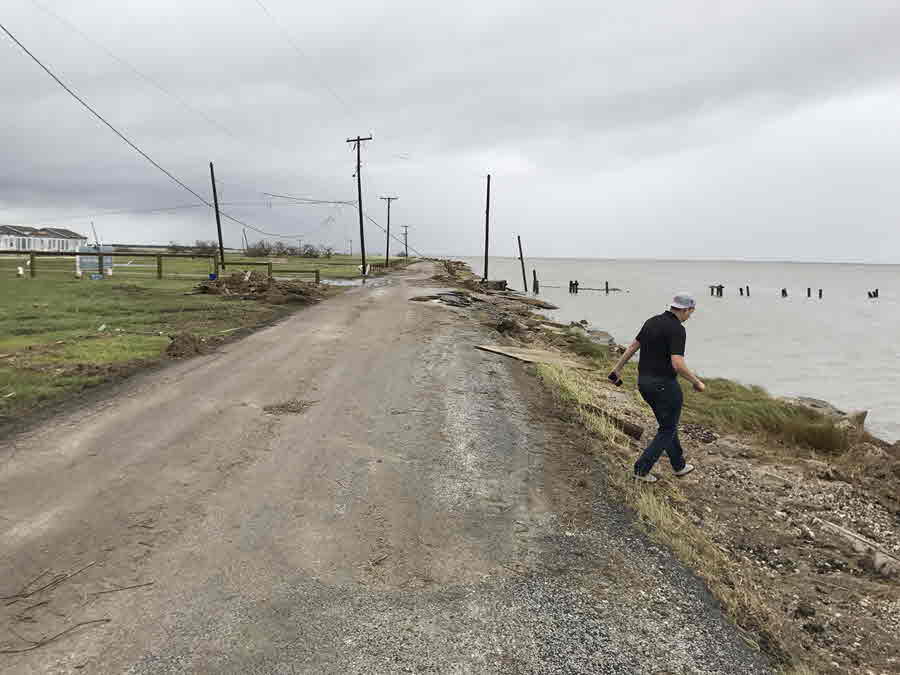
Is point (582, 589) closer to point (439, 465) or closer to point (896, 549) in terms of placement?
point (439, 465)

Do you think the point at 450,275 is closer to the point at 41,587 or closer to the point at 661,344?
the point at 661,344

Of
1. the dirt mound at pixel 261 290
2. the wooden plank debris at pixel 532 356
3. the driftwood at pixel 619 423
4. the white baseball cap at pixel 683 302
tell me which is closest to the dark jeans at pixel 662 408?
the white baseball cap at pixel 683 302

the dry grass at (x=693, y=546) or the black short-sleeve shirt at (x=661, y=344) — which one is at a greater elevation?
the black short-sleeve shirt at (x=661, y=344)

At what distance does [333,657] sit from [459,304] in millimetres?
20466

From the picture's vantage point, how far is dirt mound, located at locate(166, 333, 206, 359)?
10.9m

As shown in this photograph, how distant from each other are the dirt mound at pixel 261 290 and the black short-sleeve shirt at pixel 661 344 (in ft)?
55.8

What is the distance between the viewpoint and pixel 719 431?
956cm

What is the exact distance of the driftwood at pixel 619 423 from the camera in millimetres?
8047

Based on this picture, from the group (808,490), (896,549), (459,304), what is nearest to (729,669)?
(896,549)

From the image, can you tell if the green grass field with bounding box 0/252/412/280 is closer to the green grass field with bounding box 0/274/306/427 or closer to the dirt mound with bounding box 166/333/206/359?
the green grass field with bounding box 0/274/306/427

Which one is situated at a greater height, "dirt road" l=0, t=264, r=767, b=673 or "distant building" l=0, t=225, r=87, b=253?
"distant building" l=0, t=225, r=87, b=253

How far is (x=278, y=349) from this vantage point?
11805 millimetres

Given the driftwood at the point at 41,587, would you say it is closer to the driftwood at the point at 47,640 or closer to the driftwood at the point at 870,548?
the driftwood at the point at 47,640

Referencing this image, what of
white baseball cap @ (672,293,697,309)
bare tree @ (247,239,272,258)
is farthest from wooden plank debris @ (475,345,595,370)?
bare tree @ (247,239,272,258)
